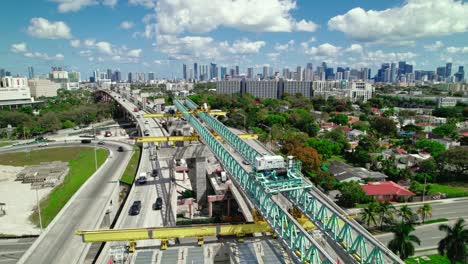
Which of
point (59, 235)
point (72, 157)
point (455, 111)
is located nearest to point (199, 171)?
point (59, 235)

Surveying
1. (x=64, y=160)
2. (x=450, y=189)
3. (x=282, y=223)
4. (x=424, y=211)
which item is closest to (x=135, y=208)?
(x=282, y=223)

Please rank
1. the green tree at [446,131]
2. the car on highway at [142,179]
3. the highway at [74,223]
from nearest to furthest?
the highway at [74,223] < the car on highway at [142,179] < the green tree at [446,131]

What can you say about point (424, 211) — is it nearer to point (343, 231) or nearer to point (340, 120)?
point (343, 231)

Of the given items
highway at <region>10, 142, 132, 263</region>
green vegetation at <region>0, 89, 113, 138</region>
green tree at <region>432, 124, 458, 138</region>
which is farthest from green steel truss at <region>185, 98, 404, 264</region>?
green vegetation at <region>0, 89, 113, 138</region>

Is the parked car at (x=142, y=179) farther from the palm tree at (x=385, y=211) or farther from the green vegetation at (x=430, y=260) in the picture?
the green vegetation at (x=430, y=260)

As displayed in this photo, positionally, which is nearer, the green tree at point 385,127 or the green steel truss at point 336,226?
the green steel truss at point 336,226

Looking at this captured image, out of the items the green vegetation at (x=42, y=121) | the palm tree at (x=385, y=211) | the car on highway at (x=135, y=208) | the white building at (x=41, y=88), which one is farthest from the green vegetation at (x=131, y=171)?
the white building at (x=41, y=88)
